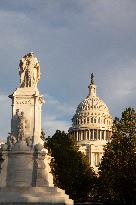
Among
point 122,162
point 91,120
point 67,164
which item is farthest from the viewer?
point 91,120

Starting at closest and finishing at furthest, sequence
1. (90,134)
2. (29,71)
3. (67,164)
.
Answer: (29,71) → (67,164) → (90,134)

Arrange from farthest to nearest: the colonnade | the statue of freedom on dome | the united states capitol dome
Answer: the united states capitol dome, the colonnade, the statue of freedom on dome

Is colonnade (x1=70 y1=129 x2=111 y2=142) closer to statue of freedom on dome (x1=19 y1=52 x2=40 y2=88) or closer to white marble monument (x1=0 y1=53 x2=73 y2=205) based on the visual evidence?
statue of freedom on dome (x1=19 y1=52 x2=40 y2=88)

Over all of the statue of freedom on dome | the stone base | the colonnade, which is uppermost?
the colonnade

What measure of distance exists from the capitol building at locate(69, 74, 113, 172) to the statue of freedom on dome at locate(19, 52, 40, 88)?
106 metres

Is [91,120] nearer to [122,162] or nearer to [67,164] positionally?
[67,164]

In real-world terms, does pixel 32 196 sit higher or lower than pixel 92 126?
lower

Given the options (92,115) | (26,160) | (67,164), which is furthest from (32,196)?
(92,115)

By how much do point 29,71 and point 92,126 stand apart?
382 feet

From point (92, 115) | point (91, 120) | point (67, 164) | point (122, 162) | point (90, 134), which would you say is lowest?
point (67, 164)

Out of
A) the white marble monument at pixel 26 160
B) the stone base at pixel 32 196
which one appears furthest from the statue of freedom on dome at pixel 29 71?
the stone base at pixel 32 196

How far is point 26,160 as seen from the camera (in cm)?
3550

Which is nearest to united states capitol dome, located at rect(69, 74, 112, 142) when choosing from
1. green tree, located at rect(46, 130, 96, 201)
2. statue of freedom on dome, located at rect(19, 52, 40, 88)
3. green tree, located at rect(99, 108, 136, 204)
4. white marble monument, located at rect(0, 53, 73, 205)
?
green tree, located at rect(46, 130, 96, 201)

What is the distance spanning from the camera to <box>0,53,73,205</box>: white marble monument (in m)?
33.2
